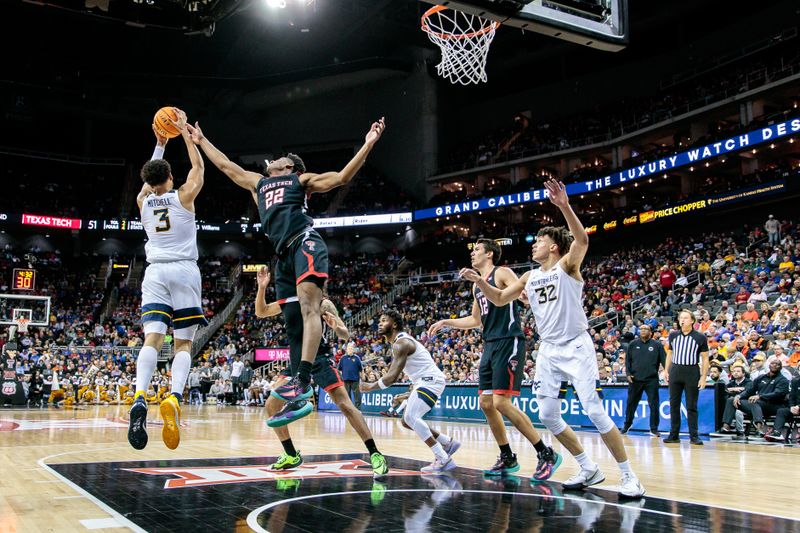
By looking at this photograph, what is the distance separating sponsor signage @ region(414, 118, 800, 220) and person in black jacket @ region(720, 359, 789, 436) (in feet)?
43.8

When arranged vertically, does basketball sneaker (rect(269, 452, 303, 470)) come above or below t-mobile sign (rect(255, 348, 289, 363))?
below

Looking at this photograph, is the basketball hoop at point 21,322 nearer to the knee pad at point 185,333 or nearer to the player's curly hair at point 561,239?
the knee pad at point 185,333

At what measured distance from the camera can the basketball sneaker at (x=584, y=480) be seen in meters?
5.40

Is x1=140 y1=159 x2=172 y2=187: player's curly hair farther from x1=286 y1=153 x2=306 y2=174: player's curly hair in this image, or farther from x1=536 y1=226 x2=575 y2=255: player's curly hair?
x1=536 y1=226 x2=575 y2=255: player's curly hair

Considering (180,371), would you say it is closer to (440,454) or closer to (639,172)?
(440,454)

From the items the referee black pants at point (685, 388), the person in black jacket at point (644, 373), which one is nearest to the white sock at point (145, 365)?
the referee black pants at point (685, 388)

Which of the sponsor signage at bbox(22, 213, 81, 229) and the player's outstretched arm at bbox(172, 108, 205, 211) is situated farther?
the sponsor signage at bbox(22, 213, 81, 229)

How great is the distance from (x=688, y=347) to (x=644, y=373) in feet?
4.17

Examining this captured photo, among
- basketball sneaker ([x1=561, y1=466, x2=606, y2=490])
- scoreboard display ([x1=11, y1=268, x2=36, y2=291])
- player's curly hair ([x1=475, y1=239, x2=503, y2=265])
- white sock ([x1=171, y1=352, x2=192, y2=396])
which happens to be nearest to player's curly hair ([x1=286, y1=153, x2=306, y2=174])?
white sock ([x1=171, y1=352, x2=192, y2=396])

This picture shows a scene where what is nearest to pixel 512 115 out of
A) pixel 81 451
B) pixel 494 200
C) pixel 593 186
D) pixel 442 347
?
pixel 494 200

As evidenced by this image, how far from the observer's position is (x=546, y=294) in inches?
225

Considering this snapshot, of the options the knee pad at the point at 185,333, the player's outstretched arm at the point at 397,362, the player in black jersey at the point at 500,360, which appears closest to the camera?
the knee pad at the point at 185,333

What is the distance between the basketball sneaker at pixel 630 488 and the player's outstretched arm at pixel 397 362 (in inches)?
111

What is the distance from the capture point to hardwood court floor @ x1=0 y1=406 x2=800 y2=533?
447 cm
